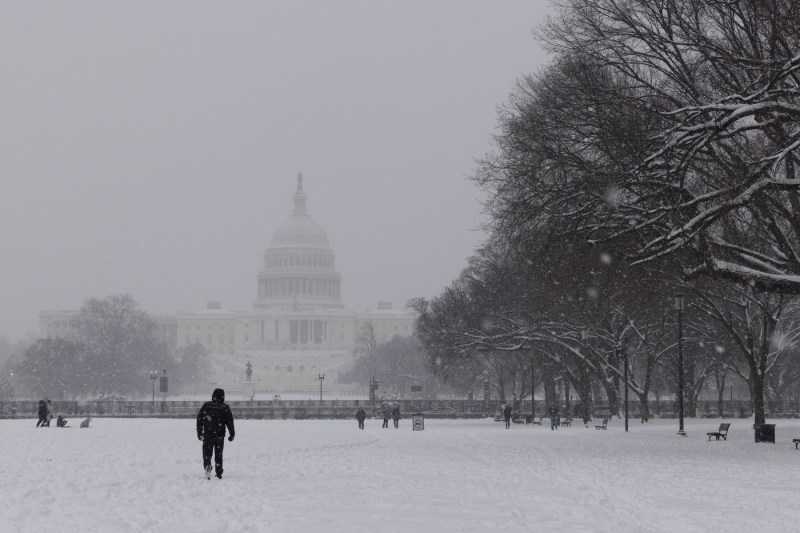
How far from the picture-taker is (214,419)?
19.2 metres

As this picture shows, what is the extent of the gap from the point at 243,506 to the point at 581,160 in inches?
613

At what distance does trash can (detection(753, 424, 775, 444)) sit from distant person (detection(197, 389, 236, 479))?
18.0 meters

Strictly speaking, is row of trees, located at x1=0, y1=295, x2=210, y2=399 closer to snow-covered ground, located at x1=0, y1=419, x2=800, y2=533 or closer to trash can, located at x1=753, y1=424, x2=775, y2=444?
snow-covered ground, located at x1=0, y1=419, x2=800, y2=533

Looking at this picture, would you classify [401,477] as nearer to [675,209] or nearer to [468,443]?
[675,209]

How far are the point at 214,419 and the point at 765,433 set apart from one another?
61.1 feet

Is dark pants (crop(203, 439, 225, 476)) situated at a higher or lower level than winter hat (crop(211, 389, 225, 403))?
lower

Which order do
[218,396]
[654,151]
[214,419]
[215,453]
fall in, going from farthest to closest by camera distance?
[654,151], [218,396], [214,419], [215,453]

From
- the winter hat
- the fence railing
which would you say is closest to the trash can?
the winter hat

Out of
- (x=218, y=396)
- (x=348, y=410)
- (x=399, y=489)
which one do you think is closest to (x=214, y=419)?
(x=218, y=396)

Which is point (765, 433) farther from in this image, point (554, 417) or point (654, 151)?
point (554, 417)

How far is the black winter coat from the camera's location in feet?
62.6

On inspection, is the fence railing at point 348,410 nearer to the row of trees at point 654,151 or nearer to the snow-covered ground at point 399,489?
the row of trees at point 654,151

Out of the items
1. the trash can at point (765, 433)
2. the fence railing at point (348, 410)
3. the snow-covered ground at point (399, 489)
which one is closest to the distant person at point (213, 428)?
the snow-covered ground at point (399, 489)

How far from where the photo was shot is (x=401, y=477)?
66.1ft
